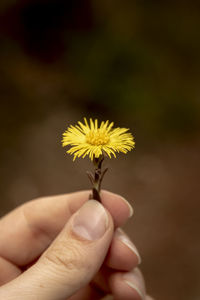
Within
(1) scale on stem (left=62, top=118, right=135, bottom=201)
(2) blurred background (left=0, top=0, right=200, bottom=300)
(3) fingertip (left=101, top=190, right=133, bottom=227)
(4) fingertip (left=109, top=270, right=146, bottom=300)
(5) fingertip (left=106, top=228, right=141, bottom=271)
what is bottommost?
(4) fingertip (left=109, top=270, right=146, bottom=300)

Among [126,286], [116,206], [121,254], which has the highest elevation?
[116,206]

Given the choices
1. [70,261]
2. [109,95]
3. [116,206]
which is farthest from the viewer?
[109,95]

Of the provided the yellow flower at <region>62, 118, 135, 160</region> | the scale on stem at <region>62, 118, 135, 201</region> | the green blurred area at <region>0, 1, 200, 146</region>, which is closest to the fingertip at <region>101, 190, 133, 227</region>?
the scale on stem at <region>62, 118, 135, 201</region>

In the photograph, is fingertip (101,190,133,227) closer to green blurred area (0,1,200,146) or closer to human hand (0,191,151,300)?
human hand (0,191,151,300)

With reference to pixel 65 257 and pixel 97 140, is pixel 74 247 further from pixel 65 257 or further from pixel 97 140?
pixel 97 140

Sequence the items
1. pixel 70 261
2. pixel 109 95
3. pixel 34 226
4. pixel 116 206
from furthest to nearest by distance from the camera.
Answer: pixel 109 95, pixel 34 226, pixel 116 206, pixel 70 261

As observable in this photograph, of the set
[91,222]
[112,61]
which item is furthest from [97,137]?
[112,61]

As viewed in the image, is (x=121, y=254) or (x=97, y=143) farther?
(x=121, y=254)
